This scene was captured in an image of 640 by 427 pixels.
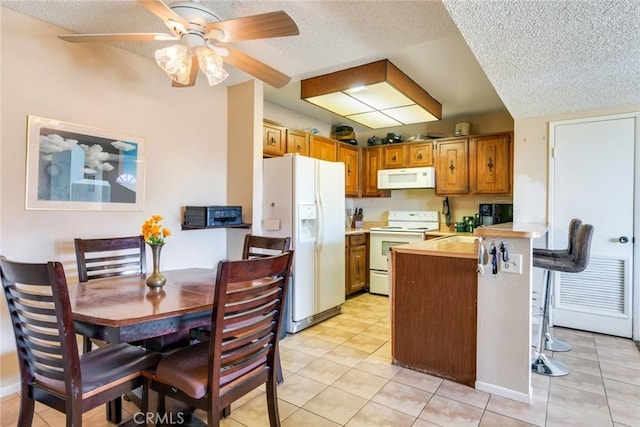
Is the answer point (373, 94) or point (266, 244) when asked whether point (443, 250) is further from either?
point (373, 94)

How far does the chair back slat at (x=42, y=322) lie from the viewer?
1299mm

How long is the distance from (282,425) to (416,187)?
3733 mm

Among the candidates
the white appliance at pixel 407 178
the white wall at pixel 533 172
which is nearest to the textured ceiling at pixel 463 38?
the white wall at pixel 533 172

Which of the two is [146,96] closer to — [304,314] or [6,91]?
[6,91]

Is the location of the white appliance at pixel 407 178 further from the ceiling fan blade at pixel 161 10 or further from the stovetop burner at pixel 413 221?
the ceiling fan blade at pixel 161 10

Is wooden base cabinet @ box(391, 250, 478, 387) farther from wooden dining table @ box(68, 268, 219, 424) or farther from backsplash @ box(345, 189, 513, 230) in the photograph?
backsplash @ box(345, 189, 513, 230)

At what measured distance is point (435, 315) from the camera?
245cm

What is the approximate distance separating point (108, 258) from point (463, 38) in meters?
2.93

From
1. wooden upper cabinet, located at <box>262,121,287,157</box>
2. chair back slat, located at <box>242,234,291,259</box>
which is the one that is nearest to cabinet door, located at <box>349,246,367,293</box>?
wooden upper cabinet, located at <box>262,121,287,157</box>

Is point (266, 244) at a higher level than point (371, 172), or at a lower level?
lower

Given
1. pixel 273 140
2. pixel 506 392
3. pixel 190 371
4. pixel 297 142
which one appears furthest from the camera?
pixel 297 142

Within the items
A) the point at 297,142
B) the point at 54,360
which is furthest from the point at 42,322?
the point at 297,142

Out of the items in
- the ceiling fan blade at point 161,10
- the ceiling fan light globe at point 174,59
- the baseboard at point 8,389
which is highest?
the ceiling fan blade at point 161,10

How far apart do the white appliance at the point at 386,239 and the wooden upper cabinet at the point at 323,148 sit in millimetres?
Answer: 1231
